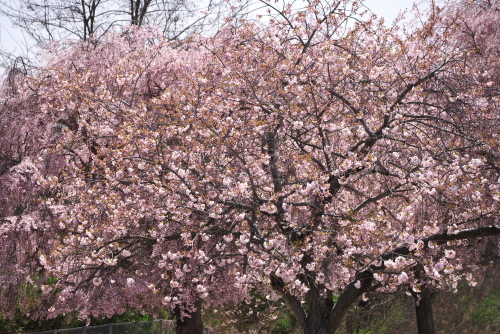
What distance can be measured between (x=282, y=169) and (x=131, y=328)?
7.03 meters

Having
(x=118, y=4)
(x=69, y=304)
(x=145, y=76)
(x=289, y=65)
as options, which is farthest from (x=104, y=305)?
(x=118, y=4)

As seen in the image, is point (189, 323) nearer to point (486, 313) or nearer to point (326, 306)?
point (326, 306)

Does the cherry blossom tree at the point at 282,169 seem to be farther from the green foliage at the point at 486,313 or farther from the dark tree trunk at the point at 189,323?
the green foliage at the point at 486,313

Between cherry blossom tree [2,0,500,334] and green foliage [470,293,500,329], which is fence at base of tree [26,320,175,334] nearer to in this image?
cherry blossom tree [2,0,500,334]

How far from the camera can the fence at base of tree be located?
11.9m

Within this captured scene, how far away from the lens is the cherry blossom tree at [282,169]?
7.27m

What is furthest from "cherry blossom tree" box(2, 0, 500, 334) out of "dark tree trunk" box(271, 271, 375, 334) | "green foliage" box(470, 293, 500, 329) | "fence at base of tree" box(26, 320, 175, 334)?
"green foliage" box(470, 293, 500, 329)

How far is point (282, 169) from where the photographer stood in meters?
9.17

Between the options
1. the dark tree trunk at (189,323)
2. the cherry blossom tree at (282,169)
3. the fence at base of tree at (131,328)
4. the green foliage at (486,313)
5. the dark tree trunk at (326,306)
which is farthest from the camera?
the green foliage at (486,313)

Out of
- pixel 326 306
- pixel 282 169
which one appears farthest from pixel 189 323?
pixel 282 169

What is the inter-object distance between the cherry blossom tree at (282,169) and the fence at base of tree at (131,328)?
1498 mm

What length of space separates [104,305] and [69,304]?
2.12ft

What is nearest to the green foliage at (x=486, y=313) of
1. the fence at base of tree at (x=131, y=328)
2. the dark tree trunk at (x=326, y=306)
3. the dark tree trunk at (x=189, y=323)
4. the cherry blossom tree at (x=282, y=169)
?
the cherry blossom tree at (x=282, y=169)

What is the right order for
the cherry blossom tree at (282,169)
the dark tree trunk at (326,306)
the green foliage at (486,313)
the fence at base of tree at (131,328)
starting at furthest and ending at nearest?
the green foliage at (486,313) → the fence at base of tree at (131,328) → the dark tree trunk at (326,306) → the cherry blossom tree at (282,169)
